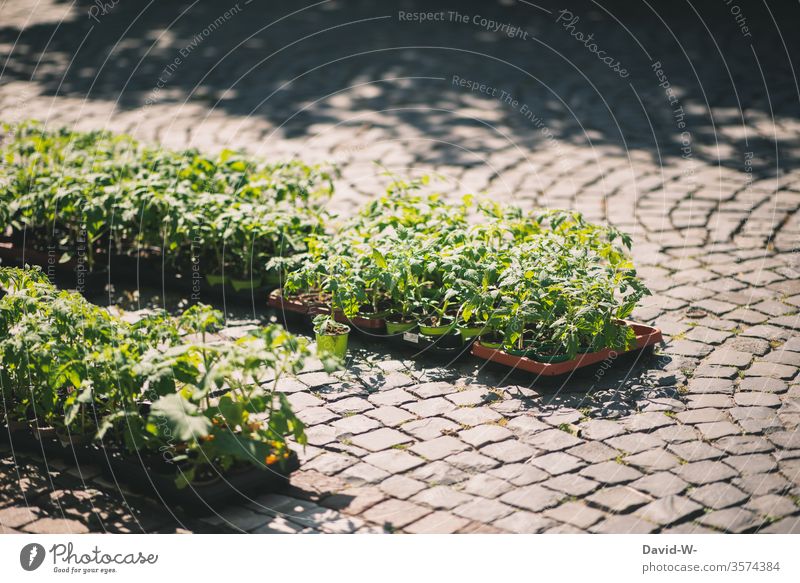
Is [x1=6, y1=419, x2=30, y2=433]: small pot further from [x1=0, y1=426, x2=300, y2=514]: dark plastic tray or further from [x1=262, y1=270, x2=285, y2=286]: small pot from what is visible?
[x1=262, y1=270, x2=285, y2=286]: small pot

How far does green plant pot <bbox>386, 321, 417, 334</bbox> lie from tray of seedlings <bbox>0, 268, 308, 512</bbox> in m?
1.53

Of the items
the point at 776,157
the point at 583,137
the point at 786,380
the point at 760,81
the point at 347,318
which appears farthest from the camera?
the point at 760,81

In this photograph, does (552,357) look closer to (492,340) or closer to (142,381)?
(492,340)

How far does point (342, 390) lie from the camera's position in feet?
18.0

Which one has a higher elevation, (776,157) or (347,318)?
(776,157)

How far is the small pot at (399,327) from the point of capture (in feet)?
19.6

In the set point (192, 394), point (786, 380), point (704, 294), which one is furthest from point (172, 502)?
point (704, 294)

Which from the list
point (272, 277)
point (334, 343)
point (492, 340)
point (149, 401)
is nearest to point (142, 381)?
point (149, 401)

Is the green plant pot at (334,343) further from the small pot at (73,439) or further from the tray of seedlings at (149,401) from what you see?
the small pot at (73,439)

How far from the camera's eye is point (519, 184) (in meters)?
8.78

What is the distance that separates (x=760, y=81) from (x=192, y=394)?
973cm

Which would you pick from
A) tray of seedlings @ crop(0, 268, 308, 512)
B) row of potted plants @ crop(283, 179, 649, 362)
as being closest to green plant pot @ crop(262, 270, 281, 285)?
row of potted plants @ crop(283, 179, 649, 362)

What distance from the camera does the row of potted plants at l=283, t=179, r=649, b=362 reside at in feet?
17.9

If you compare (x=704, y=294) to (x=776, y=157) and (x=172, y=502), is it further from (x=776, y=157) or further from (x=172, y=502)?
(x=172, y=502)
